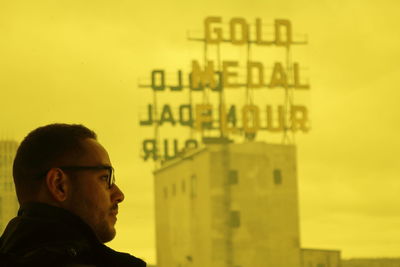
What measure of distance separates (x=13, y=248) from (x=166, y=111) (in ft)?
113

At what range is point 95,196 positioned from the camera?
1.28m

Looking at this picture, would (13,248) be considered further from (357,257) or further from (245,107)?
(357,257)

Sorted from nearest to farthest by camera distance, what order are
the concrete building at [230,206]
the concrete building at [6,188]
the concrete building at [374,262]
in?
1. the concrete building at [6,188]
2. the concrete building at [230,206]
3. the concrete building at [374,262]

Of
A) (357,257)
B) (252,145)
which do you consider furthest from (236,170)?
(357,257)

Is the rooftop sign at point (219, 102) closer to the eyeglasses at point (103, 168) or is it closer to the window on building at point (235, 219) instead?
the window on building at point (235, 219)

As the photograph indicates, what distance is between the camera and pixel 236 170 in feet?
113

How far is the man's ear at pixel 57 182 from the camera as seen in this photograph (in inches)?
49.5

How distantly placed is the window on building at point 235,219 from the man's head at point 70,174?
34427 mm

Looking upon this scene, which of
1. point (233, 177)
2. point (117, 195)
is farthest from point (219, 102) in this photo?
point (117, 195)

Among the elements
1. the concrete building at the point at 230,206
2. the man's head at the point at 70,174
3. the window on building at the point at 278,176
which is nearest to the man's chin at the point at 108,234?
the man's head at the point at 70,174

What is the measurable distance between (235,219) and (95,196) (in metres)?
35.2

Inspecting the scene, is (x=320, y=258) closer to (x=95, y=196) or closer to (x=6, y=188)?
(x=6, y=188)

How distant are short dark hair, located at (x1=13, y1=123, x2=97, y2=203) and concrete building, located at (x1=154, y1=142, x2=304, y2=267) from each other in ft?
106

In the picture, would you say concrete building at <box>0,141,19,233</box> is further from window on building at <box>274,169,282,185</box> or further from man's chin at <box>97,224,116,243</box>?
man's chin at <box>97,224,116,243</box>
